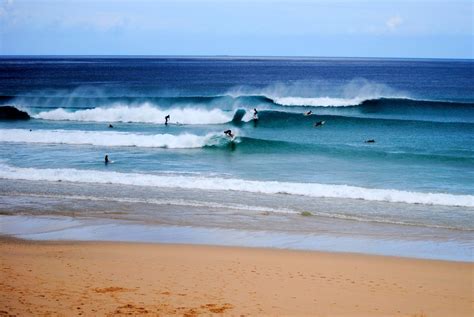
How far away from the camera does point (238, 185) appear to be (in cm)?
1537

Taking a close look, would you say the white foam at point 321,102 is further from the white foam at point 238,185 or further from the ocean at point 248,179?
the white foam at point 238,185

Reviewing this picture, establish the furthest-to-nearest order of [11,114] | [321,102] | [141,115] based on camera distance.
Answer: [321,102] → [11,114] → [141,115]

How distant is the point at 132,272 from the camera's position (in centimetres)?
841

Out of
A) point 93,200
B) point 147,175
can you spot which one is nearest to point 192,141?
point 147,175

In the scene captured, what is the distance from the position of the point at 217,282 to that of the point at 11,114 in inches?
1110

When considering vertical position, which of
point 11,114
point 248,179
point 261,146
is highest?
point 11,114

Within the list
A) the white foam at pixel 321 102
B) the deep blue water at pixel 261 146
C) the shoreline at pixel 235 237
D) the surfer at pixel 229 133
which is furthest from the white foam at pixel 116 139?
the white foam at pixel 321 102

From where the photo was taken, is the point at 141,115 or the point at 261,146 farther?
the point at 141,115

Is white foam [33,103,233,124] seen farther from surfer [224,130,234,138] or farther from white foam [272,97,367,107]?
white foam [272,97,367,107]

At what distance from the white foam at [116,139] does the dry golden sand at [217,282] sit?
12.6 m

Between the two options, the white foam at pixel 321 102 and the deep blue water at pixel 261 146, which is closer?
the deep blue water at pixel 261 146

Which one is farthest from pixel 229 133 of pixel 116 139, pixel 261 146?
pixel 116 139

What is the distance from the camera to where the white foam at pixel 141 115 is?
29.8 m

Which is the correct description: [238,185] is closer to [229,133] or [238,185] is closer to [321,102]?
[229,133]
